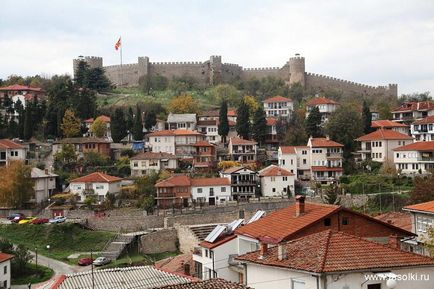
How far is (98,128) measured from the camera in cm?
6059

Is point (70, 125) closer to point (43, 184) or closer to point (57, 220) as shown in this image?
point (43, 184)

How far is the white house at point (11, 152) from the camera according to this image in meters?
54.3

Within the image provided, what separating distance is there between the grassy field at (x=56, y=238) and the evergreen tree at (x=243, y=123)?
72.1 feet

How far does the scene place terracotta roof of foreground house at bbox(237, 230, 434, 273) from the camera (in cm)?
1277

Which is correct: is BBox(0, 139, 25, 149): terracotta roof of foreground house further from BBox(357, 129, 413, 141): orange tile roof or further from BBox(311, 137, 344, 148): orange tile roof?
BBox(357, 129, 413, 141): orange tile roof

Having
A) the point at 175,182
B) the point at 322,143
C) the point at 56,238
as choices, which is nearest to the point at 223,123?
the point at 322,143

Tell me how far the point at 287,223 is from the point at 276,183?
102 ft

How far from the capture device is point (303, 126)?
203 ft

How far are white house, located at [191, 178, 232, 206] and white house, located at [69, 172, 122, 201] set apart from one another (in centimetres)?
646

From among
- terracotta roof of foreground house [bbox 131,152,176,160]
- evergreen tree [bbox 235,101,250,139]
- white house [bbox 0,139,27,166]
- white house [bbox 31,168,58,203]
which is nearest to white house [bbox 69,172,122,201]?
white house [bbox 31,168,58,203]

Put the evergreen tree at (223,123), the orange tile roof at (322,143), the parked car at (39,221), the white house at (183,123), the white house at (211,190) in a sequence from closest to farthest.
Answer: the parked car at (39,221) < the white house at (211,190) < the orange tile roof at (322,143) < the evergreen tree at (223,123) < the white house at (183,123)

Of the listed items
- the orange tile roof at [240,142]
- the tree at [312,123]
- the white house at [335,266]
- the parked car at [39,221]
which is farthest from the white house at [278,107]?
the white house at [335,266]

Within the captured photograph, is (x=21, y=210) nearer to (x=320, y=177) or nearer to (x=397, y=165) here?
(x=320, y=177)

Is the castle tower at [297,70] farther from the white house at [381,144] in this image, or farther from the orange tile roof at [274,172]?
the orange tile roof at [274,172]
